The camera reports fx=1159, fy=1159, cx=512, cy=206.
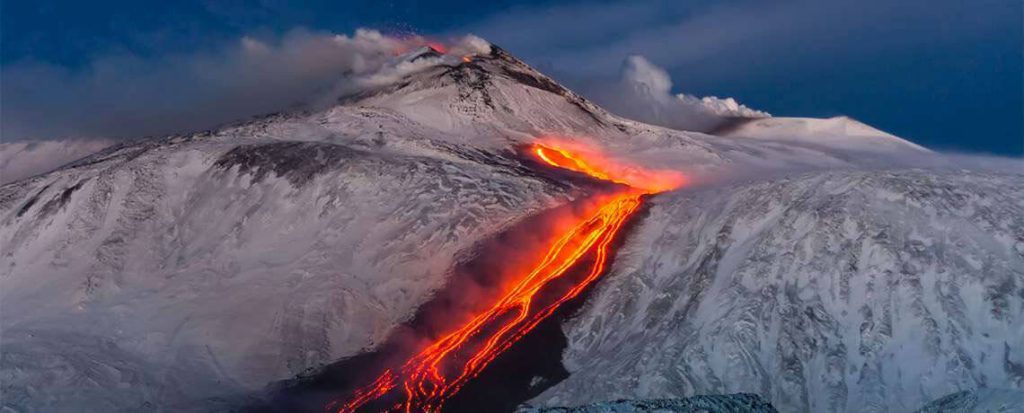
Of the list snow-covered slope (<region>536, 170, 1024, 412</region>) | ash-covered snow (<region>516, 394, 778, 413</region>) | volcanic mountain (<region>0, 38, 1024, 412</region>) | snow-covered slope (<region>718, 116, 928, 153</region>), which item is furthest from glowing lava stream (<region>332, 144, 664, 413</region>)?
snow-covered slope (<region>718, 116, 928, 153</region>)

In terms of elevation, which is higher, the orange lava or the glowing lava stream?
the orange lava

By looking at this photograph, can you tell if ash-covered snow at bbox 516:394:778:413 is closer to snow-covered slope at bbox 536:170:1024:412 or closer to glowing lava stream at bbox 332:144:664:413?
snow-covered slope at bbox 536:170:1024:412

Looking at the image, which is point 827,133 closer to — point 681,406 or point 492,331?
point 492,331

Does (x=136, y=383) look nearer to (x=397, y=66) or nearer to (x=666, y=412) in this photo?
(x=666, y=412)

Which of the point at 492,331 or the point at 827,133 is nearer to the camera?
the point at 492,331

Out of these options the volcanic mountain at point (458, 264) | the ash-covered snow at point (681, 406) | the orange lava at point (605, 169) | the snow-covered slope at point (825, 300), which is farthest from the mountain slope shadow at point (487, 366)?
the ash-covered snow at point (681, 406)

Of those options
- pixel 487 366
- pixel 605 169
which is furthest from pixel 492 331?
pixel 605 169

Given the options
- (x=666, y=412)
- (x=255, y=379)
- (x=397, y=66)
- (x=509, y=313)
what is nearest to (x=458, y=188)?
(x=509, y=313)
